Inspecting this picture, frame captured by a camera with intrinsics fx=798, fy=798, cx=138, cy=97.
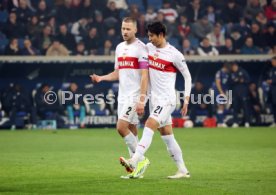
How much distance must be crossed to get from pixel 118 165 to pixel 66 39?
14.0 meters

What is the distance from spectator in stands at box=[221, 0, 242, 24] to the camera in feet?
97.7

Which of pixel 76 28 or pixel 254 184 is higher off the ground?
pixel 76 28

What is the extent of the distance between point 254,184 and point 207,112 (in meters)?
17.7

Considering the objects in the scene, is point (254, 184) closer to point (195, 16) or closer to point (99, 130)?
point (99, 130)

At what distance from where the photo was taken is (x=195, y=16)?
29.5 metres

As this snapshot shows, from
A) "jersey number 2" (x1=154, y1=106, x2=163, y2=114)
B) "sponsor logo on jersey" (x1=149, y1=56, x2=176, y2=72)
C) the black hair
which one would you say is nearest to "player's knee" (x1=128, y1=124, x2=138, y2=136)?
"jersey number 2" (x1=154, y1=106, x2=163, y2=114)

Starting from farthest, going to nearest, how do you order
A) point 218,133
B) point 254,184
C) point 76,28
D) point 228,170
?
point 76,28 → point 218,133 → point 228,170 → point 254,184

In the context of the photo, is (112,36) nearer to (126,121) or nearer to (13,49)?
(13,49)

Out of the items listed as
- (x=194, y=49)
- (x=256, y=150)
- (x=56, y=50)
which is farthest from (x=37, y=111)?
(x=256, y=150)

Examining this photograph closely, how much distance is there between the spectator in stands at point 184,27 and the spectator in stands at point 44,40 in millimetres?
4753

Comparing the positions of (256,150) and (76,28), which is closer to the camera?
(256,150)

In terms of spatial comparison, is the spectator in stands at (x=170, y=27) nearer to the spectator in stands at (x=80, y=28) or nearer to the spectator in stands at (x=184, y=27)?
the spectator in stands at (x=184, y=27)

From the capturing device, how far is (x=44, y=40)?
27344mm

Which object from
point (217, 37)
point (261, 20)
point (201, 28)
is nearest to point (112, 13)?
point (201, 28)
